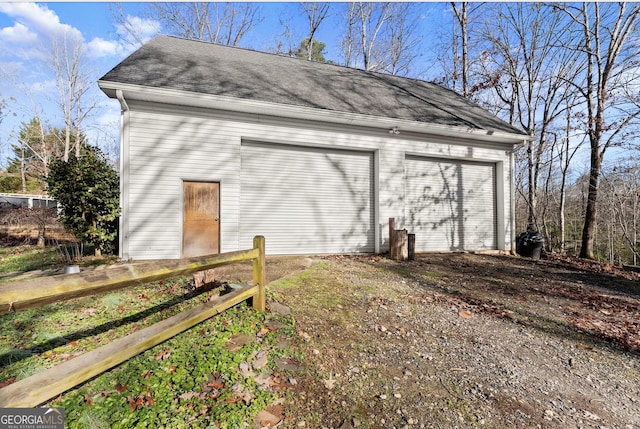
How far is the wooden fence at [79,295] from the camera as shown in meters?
1.33

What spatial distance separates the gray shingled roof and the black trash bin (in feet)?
11.6

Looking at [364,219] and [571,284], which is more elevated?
[364,219]

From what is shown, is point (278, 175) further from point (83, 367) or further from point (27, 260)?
point (83, 367)

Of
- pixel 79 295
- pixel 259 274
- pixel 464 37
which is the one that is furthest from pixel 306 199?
pixel 464 37

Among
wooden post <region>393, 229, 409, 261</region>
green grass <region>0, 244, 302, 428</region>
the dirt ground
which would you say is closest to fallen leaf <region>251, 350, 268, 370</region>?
green grass <region>0, 244, 302, 428</region>

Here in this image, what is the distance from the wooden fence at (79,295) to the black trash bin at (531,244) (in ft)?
34.5

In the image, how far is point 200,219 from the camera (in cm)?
682

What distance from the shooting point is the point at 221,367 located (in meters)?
2.41

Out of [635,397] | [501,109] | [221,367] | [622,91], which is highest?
[501,109]

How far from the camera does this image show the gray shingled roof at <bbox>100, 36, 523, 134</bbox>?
673 centimetres

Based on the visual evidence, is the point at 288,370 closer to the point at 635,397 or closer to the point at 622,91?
the point at 635,397

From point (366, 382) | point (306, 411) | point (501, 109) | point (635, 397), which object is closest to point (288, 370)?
point (306, 411)

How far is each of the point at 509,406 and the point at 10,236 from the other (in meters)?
14.1

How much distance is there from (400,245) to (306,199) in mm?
2837
